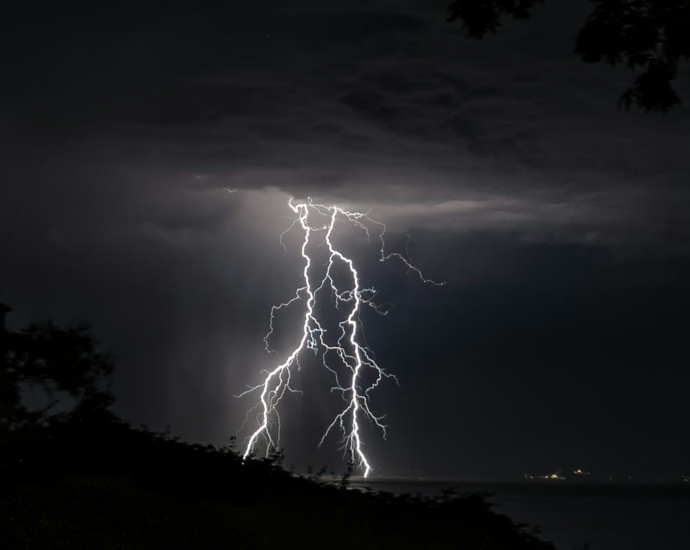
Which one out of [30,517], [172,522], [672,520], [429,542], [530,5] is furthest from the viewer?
[672,520]

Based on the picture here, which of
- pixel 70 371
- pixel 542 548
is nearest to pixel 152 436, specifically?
pixel 70 371

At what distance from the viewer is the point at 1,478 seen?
39.2 feet

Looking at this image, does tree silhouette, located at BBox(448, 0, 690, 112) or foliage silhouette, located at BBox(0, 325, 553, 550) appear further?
foliage silhouette, located at BBox(0, 325, 553, 550)

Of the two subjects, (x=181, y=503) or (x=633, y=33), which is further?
(x=181, y=503)

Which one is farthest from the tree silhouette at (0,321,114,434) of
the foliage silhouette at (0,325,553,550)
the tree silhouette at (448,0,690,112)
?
the tree silhouette at (448,0,690,112)

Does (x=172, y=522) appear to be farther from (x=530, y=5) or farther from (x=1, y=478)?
(x=530, y=5)

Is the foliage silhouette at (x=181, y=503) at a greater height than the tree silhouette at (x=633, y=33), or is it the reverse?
the tree silhouette at (x=633, y=33)

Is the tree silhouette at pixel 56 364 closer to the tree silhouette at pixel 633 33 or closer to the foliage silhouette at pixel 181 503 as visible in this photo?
the foliage silhouette at pixel 181 503

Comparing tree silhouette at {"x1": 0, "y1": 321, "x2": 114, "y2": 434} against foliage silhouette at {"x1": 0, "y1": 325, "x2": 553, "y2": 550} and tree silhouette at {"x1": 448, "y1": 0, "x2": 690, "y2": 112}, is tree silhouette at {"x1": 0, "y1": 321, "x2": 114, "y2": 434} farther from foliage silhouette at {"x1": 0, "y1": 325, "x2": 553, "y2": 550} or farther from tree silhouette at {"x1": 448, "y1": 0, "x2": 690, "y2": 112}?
tree silhouette at {"x1": 448, "y1": 0, "x2": 690, "y2": 112}

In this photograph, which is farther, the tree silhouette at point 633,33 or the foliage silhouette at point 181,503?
the foliage silhouette at point 181,503

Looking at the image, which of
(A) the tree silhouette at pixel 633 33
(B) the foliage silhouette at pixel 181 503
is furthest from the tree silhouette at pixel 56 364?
(A) the tree silhouette at pixel 633 33

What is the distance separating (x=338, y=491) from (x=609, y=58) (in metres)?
9.32

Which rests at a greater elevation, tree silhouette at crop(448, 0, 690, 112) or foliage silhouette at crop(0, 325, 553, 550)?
tree silhouette at crop(448, 0, 690, 112)

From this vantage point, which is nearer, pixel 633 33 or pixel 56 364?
pixel 633 33
